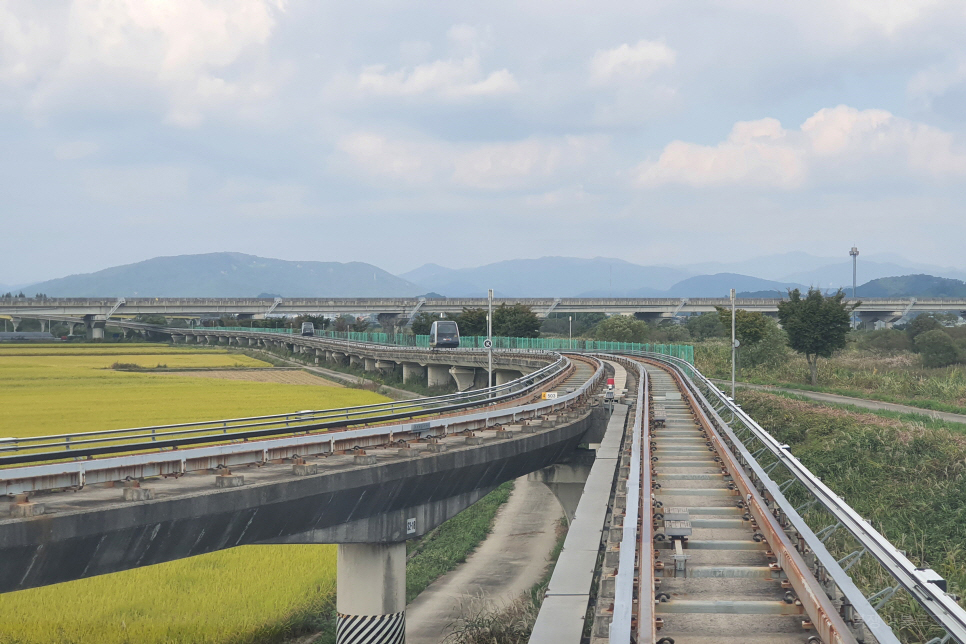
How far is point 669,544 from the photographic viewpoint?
11.9m

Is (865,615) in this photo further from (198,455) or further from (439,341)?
(439,341)

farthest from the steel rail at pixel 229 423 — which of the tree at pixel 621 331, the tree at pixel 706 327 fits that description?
the tree at pixel 706 327

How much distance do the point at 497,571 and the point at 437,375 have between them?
45.9 metres

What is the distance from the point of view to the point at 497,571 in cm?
3183

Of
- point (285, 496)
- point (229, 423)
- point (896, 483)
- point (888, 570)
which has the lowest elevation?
point (896, 483)

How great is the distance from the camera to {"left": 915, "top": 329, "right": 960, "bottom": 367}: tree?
5478 cm

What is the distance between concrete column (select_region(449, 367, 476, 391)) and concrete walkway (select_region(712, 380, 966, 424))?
1076 inches

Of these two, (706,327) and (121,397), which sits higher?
(706,327)

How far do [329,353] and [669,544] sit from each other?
101 m

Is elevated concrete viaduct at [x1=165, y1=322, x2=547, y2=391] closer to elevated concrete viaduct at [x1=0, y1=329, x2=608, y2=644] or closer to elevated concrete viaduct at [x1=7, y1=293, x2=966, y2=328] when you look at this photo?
elevated concrete viaduct at [x1=0, y1=329, x2=608, y2=644]

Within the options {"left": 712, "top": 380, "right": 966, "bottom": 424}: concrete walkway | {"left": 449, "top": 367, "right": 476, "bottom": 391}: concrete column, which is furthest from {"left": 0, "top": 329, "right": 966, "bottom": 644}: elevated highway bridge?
{"left": 449, "top": 367, "right": 476, "bottom": 391}: concrete column

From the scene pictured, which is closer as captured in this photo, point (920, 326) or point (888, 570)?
point (888, 570)

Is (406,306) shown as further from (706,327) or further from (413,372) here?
(413,372)

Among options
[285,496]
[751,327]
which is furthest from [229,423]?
[751,327]
